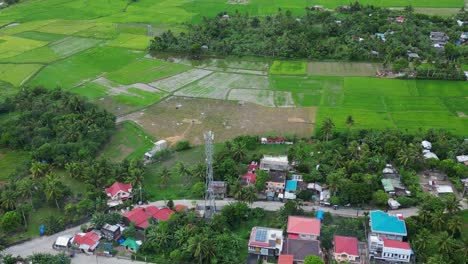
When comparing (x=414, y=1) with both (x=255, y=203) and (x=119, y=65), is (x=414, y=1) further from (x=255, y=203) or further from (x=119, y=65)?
(x=255, y=203)

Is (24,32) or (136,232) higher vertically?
(24,32)

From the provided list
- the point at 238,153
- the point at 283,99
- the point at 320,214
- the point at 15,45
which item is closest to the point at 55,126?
the point at 238,153

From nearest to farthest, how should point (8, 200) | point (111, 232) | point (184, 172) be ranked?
point (111, 232), point (8, 200), point (184, 172)

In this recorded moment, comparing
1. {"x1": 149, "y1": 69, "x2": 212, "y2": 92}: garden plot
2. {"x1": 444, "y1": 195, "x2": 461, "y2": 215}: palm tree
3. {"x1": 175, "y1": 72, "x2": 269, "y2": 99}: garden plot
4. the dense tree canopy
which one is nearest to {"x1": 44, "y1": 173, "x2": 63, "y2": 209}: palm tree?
the dense tree canopy

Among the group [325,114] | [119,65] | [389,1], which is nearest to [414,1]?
[389,1]

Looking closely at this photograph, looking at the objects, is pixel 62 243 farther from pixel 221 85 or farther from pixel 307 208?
pixel 221 85

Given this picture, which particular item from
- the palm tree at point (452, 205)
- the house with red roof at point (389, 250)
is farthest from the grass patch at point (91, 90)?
the palm tree at point (452, 205)
